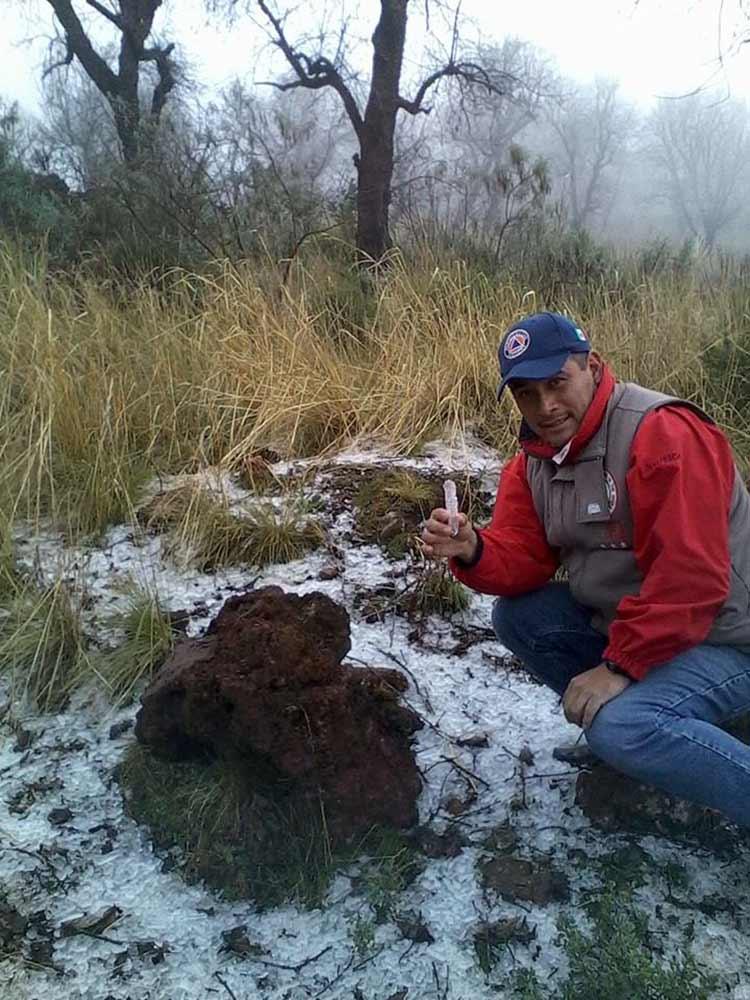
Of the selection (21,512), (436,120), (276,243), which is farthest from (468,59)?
(21,512)

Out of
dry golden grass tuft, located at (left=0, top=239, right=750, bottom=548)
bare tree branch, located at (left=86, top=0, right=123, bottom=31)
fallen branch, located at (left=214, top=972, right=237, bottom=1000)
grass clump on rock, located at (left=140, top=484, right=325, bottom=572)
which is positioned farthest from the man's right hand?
bare tree branch, located at (left=86, top=0, right=123, bottom=31)

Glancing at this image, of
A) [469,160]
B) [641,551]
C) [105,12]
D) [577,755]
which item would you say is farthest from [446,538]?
[469,160]

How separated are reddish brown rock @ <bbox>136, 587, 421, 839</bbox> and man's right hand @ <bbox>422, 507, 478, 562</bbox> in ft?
1.17

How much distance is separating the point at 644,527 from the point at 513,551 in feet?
1.40

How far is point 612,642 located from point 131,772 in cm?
137

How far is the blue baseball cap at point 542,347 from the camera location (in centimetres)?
187

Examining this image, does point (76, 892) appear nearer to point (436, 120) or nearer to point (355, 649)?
point (355, 649)

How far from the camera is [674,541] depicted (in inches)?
67.2

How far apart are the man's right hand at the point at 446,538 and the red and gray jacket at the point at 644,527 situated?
0.05m

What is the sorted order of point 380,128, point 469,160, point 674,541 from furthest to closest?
point 469,160 → point 380,128 → point 674,541

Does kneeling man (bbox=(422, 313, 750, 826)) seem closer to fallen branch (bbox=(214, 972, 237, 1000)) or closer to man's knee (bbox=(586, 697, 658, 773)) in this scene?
man's knee (bbox=(586, 697, 658, 773))

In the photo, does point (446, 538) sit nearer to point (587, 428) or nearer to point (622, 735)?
point (587, 428)

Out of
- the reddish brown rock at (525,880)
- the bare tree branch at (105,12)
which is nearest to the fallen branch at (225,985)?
the reddish brown rock at (525,880)

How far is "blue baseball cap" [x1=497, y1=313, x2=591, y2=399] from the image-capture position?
6.13 ft
